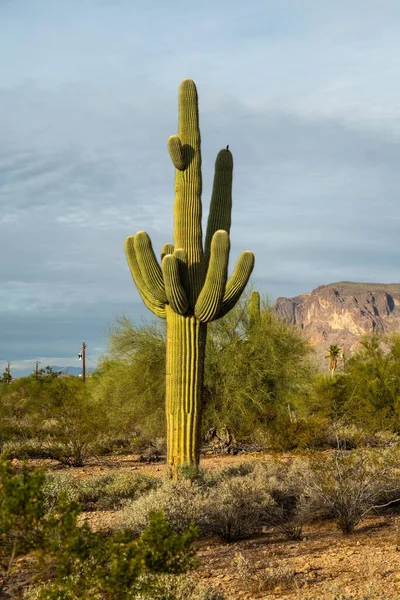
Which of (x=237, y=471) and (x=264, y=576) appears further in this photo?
(x=237, y=471)

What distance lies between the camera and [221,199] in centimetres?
1310

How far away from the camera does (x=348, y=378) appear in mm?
24312

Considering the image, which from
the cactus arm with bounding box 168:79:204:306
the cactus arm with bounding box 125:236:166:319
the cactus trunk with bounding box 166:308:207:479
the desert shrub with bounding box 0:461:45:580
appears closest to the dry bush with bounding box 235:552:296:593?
the desert shrub with bounding box 0:461:45:580

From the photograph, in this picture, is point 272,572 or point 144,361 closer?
point 272,572

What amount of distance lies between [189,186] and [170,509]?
615 cm

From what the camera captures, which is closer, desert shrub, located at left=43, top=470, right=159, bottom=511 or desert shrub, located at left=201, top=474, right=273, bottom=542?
desert shrub, located at left=201, top=474, right=273, bottom=542

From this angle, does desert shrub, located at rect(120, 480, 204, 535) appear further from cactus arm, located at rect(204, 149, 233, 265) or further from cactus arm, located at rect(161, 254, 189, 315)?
cactus arm, located at rect(204, 149, 233, 265)

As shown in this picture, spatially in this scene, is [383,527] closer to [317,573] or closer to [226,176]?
[317,573]

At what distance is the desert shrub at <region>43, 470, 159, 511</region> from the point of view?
10.9 metres

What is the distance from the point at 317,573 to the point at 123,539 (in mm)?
3663

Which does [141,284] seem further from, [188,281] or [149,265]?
[188,281]

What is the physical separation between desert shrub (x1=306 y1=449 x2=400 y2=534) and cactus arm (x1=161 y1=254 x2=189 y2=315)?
142 inches

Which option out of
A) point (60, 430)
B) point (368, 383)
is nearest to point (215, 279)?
point (60, 430)

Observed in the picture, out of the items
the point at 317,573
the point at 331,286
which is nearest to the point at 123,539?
the point at 317,573
